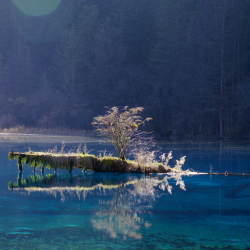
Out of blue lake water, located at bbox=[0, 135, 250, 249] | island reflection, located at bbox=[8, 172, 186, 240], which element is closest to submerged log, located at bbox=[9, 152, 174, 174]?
island reflection, located at bbox=[8, 172, 186, 240]

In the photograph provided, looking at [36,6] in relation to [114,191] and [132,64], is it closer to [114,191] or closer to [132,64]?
[132,64]

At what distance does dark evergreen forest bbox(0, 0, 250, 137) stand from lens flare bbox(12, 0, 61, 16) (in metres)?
1.07

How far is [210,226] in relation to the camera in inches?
329

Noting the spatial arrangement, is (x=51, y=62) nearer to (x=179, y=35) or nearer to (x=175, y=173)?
(x=179, y=35)

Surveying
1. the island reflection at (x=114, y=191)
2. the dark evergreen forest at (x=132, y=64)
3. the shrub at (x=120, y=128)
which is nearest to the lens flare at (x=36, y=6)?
the dark evergreen forest at (x=132, y=64)

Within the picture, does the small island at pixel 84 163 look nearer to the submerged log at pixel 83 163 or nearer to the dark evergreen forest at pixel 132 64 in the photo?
the submerged log at pixel 83 163

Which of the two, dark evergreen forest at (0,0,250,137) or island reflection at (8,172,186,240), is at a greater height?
→ dark evergreen forest at (0,0,250,137)

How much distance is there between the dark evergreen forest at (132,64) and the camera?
4175 centimetres

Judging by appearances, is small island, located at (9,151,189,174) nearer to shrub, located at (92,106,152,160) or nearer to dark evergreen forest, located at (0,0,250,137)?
shrub, located at (92,106,152,160)

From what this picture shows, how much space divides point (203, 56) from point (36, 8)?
142 feet

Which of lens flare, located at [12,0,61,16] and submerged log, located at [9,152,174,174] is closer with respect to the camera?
submerged log, located at [9,152,174,174]

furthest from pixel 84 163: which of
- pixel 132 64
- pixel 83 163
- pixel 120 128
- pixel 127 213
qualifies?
pixel 132 64

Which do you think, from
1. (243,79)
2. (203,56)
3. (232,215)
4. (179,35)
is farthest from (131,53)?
(232,215)

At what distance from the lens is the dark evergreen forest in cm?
4175
